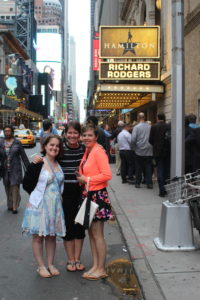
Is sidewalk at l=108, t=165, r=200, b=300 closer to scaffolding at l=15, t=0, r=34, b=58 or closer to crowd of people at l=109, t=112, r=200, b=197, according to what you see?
crowd of people at l=109, t=112, r=200, b=197

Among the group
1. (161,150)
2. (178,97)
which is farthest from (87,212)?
(161,150)

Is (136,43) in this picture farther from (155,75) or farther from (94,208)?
(94,208)

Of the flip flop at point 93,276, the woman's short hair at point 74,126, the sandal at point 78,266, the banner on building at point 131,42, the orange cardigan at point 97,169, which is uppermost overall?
the banner on building at point 131,42

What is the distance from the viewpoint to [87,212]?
4.15 m

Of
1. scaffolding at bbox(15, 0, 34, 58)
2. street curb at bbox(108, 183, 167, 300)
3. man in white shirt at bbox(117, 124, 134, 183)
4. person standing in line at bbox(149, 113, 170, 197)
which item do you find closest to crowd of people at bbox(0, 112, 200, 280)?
street curb at bbox(108, 183, 167, 300)

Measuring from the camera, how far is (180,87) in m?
5.60

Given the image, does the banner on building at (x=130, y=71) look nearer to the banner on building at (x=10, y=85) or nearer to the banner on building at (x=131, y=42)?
the banner on building at (x=131, y=42)

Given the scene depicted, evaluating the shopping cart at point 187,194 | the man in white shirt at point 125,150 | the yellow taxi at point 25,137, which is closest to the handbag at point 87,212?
the shopping cart at point 187,194

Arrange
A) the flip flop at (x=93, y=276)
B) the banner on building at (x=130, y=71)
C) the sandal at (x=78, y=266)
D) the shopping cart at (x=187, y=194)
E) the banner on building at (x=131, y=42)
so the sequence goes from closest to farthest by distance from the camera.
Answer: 1. the flip flop at (x=93, y=276)
2. the sandal at (x=78, y=266)
3. the shopping cart at (x=187, y=194)
4. the banner on building at (x=130, y=71)
5. the banner on building at (x=131, y=42)

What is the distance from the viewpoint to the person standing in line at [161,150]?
29.9 feet

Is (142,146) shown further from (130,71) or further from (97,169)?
(130,71)

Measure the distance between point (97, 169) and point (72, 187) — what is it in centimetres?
44

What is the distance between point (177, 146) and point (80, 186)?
1.79 meters

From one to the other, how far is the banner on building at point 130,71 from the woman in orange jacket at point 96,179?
46.8 feet
